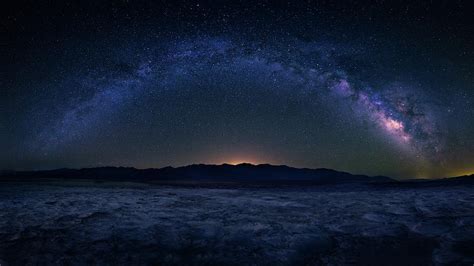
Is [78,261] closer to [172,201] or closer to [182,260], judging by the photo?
[182,260]

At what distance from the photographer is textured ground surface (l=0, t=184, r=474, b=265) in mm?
4297

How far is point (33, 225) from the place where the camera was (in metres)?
5.79

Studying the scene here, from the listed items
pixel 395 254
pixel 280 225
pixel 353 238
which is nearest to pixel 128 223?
pixel 280 225

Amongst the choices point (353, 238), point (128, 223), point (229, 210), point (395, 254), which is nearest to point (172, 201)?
point (229, 210)

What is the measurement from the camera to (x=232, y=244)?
481 centimetres

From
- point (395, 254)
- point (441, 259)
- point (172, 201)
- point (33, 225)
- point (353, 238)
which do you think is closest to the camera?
point (441, 259)

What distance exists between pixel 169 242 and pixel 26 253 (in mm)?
1951

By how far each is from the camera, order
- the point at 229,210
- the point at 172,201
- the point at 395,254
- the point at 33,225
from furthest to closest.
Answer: the point at 172,201, the point at 229,210, the point at 33,225, the point at 395,254

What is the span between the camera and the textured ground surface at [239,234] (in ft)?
14.1

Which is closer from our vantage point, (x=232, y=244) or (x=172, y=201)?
(x=232, y=244)

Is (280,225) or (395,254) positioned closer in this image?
(395,254)

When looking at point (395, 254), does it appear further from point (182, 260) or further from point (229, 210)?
point (229, 210)

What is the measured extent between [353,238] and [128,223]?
397cm

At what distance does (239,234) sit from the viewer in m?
5.26
